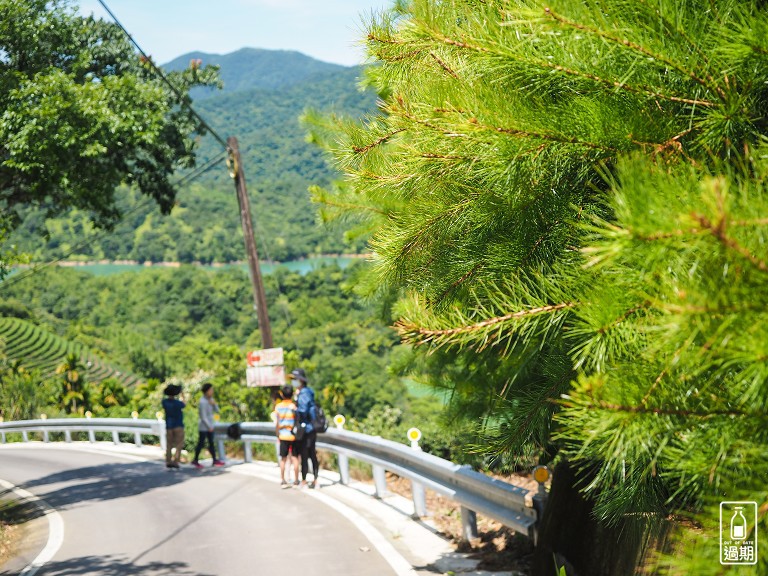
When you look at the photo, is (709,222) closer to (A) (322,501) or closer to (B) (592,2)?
(B) (592,2)

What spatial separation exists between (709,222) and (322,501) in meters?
9.21

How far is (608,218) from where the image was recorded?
117 inches

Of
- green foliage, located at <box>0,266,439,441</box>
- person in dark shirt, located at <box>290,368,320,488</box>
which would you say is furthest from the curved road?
green foliage, located at <box>0,266,439,441</box>

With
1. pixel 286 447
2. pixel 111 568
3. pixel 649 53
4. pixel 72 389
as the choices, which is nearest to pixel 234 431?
pixel 286 447

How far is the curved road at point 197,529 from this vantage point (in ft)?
24.4

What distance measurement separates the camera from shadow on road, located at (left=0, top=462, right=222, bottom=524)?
12000 mm

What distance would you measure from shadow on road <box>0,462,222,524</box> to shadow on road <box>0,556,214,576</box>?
10.9 ft

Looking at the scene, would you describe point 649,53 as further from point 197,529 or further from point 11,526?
point 11,526

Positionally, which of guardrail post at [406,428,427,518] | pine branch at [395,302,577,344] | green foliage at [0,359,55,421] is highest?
pine branch at [395,302,577,344]

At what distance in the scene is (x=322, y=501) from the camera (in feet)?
34.0

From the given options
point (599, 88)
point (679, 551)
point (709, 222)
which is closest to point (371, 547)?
point (679, 551)

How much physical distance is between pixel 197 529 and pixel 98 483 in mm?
5458

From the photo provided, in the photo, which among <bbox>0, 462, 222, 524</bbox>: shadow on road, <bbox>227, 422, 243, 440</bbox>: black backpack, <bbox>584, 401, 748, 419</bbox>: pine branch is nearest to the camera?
<bbox>584, 401, 748, 419</bbox>: pine branch

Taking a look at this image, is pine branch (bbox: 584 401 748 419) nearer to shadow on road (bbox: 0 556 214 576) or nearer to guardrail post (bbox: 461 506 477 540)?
guardrail post (bbox: 461 506 477 540)
